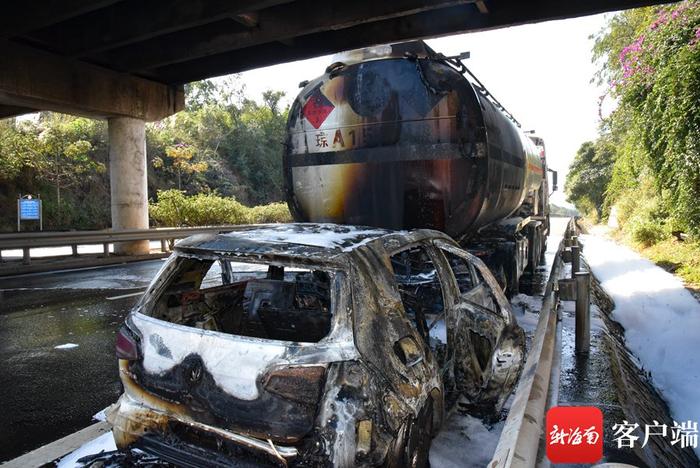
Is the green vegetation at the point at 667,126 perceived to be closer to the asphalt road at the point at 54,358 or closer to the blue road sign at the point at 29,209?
the asphalt road at the point at 54,358

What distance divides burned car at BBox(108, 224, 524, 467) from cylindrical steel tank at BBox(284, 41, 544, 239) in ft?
7.65

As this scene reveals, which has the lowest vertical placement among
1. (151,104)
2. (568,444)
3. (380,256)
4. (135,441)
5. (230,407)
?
(568,444)

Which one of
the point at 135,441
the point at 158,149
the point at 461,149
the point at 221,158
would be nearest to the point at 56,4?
the point at 461,149

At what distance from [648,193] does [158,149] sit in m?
25.2

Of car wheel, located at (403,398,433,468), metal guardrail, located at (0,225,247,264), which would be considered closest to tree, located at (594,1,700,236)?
car wheel, located at (403,398,433,468)

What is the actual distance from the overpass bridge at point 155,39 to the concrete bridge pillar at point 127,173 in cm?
3

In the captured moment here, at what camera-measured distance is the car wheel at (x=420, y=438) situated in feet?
8.07

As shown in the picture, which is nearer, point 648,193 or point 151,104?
point 151,104

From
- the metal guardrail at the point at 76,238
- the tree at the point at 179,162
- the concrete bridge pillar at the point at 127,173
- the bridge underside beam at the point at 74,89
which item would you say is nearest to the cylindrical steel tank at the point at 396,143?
the metal guardrail at the point at 76,238

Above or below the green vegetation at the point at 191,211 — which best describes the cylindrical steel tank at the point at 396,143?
above

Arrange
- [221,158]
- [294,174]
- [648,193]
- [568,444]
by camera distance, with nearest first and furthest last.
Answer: [568,444] < [294,174] < [648,193] < [221,158]

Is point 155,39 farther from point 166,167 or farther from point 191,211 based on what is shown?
point 166,167

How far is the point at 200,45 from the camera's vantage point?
10555mm

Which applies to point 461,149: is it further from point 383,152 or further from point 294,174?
point 294,174
